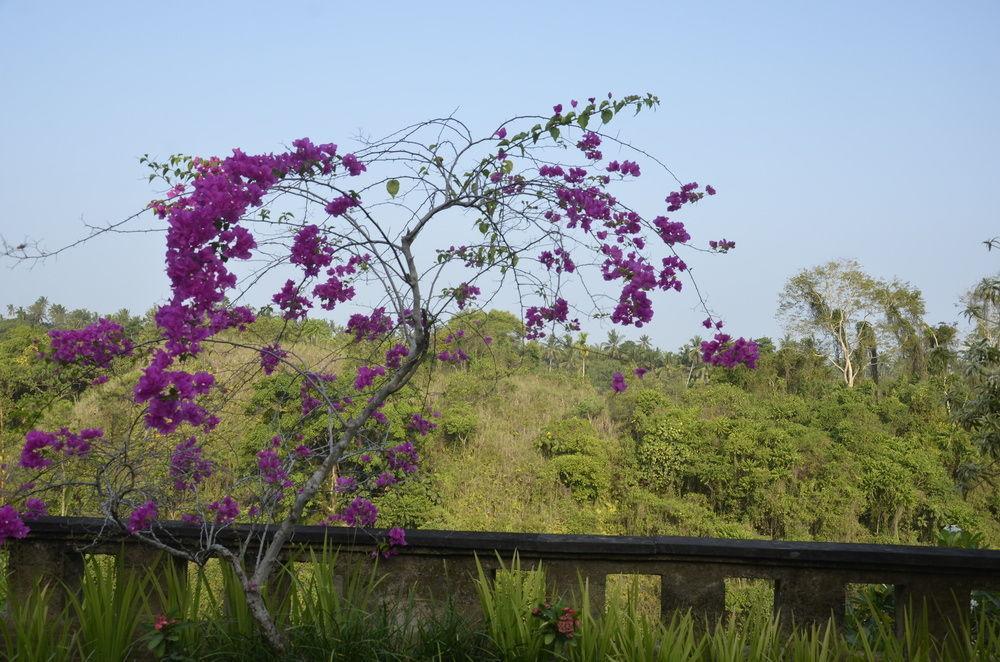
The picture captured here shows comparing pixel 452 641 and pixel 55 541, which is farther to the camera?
Answer: pixel 55 541

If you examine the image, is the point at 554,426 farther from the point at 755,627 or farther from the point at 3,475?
the point at 755,627

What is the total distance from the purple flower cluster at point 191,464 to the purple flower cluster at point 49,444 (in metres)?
0.37

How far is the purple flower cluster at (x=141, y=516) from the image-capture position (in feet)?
11.3

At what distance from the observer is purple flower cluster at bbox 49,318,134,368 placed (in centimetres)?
391

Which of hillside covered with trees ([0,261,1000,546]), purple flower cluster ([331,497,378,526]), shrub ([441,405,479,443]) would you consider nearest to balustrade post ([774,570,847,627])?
purple flower cluster ([331,497,378,526])

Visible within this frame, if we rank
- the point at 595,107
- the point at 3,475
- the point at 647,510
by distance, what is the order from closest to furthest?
the point at 595,107, the point at 3,475, the point at 647,510

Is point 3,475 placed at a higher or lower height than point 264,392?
lower

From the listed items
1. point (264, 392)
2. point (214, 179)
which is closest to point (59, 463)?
point (214, 179)

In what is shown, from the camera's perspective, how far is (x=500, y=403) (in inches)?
907

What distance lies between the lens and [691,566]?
11.9ft

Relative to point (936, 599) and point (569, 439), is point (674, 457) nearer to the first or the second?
point (569, 439)

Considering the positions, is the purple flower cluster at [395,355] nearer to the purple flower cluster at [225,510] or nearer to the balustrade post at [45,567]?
the purple flower cluster at [225,510]

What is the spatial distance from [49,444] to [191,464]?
743 millimetres

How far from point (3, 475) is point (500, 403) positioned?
53.8 ft
